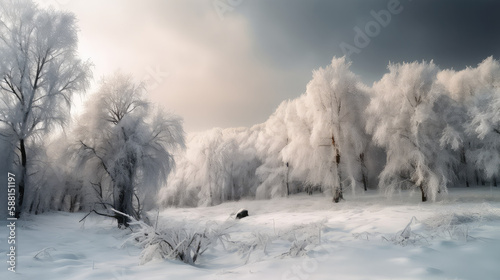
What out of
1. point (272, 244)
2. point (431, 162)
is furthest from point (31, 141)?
point (431, 162)

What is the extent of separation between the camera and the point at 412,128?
14.5 m

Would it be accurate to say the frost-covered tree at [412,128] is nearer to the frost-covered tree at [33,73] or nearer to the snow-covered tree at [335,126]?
the snow-covered tree at [335,126]

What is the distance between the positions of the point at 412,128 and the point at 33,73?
19135 mm

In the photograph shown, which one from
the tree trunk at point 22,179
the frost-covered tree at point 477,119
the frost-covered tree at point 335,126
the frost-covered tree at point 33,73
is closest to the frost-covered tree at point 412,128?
the frost-covered tree at point 477,119

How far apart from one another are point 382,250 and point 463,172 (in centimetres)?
2159

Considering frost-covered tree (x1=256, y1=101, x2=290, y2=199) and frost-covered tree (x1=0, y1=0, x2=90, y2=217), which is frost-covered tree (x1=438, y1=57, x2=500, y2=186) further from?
frost-covered tree (x1=0, y1=0, x2=90, y2=217)

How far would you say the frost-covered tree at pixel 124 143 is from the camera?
11.7 meters

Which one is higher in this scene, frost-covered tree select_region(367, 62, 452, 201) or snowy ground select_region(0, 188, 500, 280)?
frost-covered tree select_region(367, 62, 452, 201)

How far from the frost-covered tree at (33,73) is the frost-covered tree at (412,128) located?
1670 cm

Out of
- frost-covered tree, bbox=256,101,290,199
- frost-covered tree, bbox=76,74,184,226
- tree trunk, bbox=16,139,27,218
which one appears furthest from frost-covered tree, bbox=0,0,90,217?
frost-covered tree, bbox=256,101,290,199

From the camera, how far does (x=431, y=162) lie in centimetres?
1434

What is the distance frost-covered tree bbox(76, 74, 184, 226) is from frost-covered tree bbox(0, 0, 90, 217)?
4.27 ft

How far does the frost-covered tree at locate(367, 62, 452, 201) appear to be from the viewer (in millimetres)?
14109

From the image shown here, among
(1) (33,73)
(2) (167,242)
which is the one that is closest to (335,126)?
(2) (167,242)
